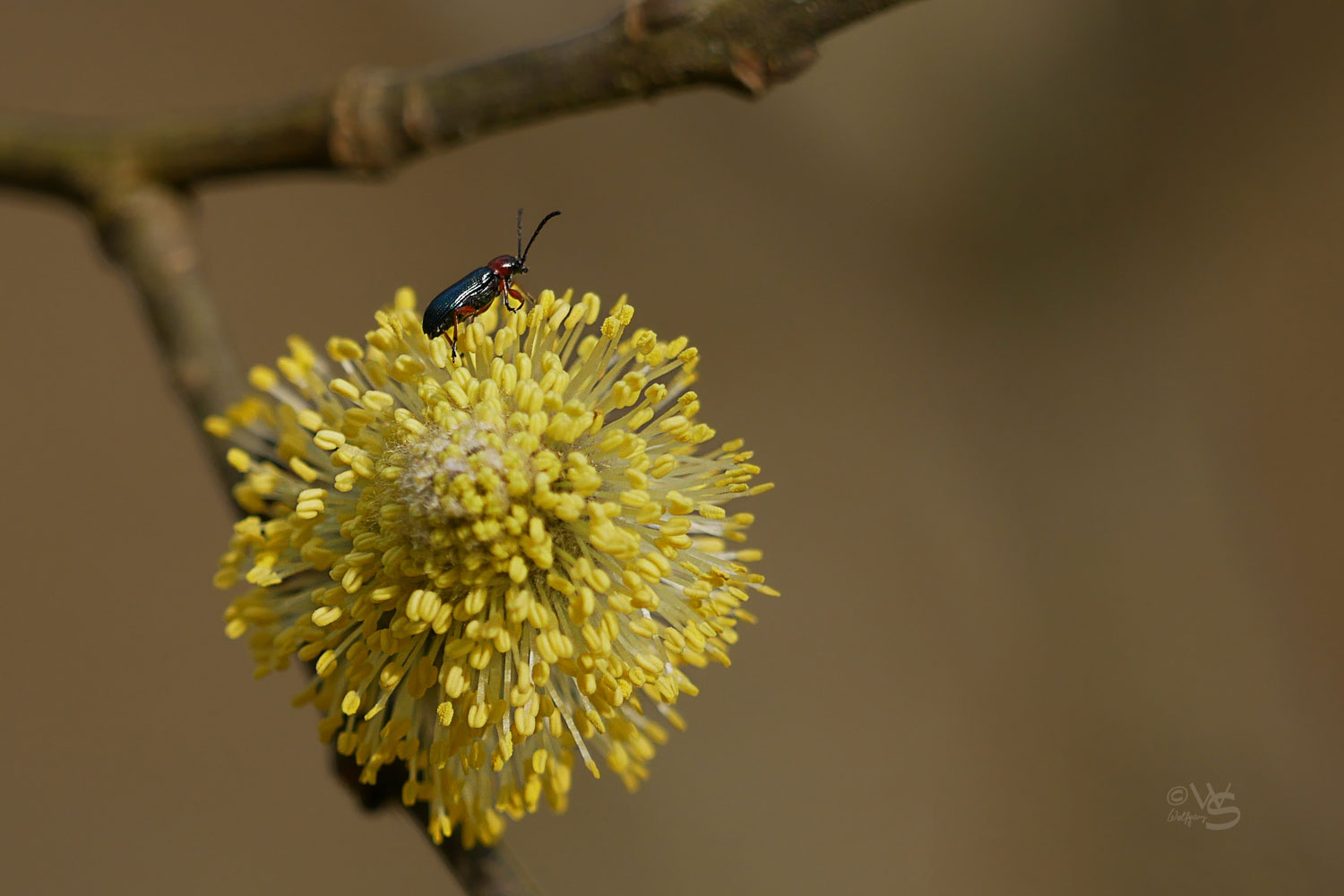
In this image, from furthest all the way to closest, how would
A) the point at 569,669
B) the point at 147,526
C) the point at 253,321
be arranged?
the point at 253,321 → the point at 147,526 → the point at 569,669

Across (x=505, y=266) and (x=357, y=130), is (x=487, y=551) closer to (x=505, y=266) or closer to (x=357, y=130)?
(x=505, y=266)

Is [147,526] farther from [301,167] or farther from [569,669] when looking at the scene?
[569,669]

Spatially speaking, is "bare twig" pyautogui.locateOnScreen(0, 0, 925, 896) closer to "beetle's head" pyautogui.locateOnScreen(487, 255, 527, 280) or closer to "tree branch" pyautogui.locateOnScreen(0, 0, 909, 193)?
"tree branch" pyautogui.locateOnScreen(0, 0, 909, 193)

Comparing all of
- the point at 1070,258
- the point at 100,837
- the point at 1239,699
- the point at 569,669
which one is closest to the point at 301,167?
the point at 569,669

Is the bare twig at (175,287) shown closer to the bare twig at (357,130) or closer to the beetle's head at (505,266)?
the bare twig at (357,130)

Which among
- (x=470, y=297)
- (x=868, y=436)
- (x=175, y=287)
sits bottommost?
(x=868, y=436)

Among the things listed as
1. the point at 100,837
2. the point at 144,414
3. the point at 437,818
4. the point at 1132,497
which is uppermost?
the point at 144,414

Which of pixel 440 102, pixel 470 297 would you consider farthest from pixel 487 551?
pixel 440 102
